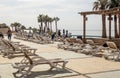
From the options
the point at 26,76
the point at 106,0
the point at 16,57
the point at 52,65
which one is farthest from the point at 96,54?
the point at 106,0

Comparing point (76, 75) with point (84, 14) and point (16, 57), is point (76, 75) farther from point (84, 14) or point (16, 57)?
point (84, 14)

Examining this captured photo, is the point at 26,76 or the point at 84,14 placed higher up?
the point at 84,14

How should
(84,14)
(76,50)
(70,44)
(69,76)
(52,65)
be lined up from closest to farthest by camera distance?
(69,76) → (52,65) → (76,50) → (70,44) → (84,14)

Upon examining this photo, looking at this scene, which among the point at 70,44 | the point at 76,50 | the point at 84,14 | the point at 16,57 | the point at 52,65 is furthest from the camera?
the point at 84,14

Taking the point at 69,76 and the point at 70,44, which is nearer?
the point at 69,76

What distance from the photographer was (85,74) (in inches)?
360

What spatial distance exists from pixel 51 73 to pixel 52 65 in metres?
0.35

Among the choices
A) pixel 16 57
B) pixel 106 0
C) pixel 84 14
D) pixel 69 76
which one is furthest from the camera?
pixel 106 0

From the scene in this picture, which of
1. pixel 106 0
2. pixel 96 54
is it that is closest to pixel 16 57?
pixel 96 54

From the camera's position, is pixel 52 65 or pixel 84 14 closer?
pixel 52 65

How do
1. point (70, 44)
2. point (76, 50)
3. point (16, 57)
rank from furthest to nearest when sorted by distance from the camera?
point (70, 44), point (76, 50), point (16, 57)

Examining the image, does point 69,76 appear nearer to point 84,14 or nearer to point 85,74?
point 85,74

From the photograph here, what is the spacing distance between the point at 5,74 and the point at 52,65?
154cm

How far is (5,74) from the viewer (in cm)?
924
